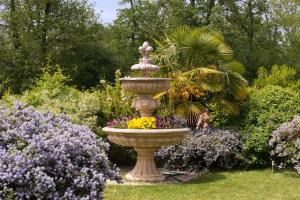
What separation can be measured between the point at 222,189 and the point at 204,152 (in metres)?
2.16

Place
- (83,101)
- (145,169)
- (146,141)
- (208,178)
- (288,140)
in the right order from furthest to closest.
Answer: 1. (83,101)
2. (288,140)
3. (208,178)
4. (145,169)
5. (146,141)

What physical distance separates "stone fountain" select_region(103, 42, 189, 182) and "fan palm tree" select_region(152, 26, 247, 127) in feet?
5.13

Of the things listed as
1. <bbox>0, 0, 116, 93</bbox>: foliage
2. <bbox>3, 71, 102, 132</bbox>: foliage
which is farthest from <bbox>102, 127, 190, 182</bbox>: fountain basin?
<bbox>0, 0, 116, 93</bbox>: foliage

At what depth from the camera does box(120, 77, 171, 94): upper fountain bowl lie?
28.7 ft

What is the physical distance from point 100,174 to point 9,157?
29.3 inches

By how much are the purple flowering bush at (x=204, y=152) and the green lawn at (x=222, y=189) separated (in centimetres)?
63

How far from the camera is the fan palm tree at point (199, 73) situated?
10711mm

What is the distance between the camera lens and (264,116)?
10.2m

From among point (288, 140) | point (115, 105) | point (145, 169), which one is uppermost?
point (115, 105)

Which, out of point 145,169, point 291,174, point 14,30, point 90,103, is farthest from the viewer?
point 14,30

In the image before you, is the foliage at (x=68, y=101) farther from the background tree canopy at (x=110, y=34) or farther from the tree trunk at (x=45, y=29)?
the tree trunk at (x=45, y=29)

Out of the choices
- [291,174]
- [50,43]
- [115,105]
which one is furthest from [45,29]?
[291,174]

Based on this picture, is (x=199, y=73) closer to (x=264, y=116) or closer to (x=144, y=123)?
(x=264, y=116)

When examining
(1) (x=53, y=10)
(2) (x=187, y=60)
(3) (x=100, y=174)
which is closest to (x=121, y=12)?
(1) (x=53, y=10)
